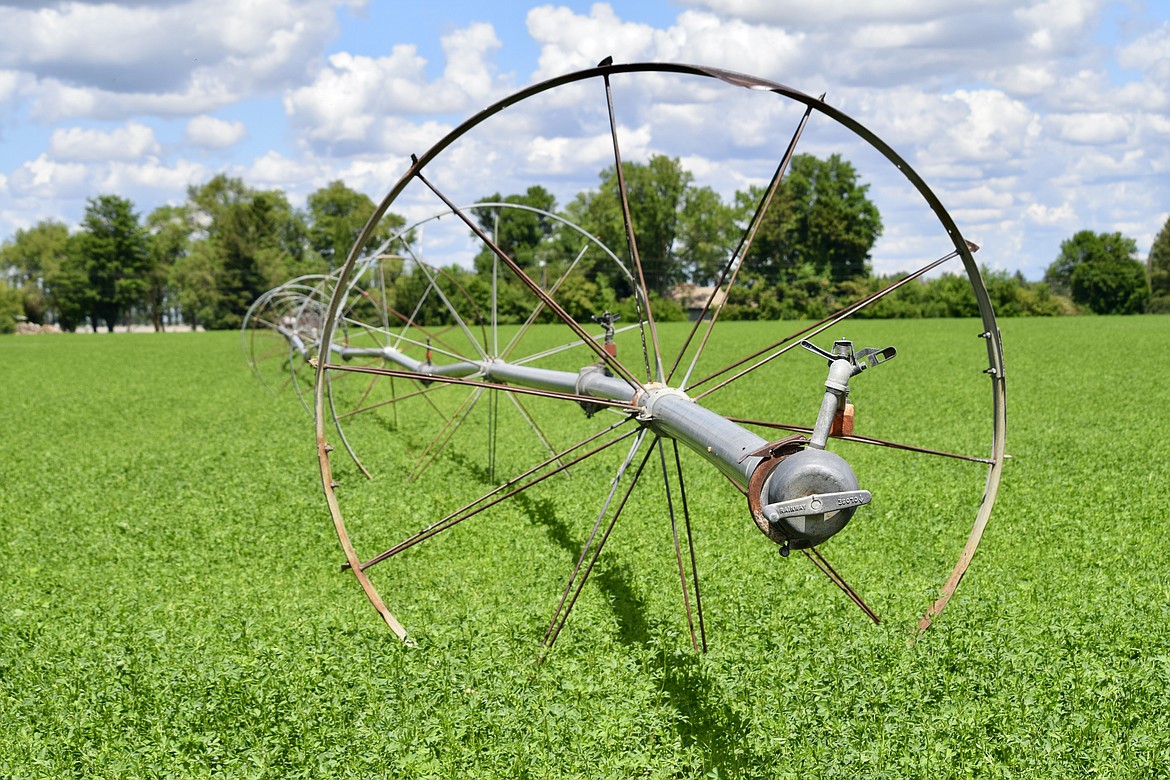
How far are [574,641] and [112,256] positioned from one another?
8791cm

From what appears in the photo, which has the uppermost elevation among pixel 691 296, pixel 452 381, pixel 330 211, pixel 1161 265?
pixel 330 211

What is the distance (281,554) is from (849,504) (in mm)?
6152

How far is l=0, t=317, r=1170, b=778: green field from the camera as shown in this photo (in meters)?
4.97

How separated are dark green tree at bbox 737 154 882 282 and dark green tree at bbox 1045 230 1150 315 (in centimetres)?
2018

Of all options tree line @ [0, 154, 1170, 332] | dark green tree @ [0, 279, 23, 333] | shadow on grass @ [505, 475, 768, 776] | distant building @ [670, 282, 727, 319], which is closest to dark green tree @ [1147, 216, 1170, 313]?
tree line @ [0, 154, 1170, 332]

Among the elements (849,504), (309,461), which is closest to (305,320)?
(309,461)

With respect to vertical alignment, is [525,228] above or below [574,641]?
above

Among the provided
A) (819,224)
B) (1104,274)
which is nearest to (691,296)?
(819,224)

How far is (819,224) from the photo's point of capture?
6819 cm

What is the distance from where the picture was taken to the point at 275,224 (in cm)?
8438

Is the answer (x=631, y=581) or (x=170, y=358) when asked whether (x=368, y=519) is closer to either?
(x=631, y=581)

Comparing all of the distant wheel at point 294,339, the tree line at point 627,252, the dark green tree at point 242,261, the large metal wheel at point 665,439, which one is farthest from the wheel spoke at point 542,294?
the dark green tree at point 242,261

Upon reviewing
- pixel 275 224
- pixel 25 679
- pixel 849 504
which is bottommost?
pixel 25 679

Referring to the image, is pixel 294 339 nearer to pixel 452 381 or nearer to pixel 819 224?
pixel 452 381
